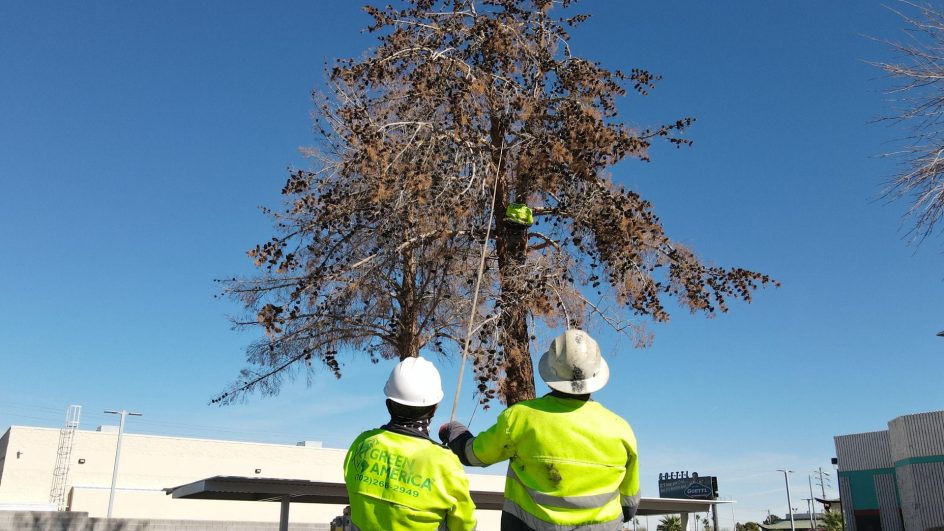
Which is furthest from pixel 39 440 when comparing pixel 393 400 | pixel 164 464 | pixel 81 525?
pixel 393 400

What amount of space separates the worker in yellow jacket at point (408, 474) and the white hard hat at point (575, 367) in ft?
1.90

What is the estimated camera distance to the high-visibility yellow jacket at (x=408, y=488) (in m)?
3.49

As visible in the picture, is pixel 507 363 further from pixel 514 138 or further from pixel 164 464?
pixel 164 464

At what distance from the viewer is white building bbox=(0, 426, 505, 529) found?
4250cm

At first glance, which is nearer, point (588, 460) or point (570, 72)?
point (588, 460)


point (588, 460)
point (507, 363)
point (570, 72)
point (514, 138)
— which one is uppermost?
point (570, 72)

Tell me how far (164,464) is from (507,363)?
38.5 metres

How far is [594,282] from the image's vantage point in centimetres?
1466

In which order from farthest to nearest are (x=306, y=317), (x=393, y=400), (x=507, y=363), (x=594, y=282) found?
1. (x=306, y=317)
2. (x=594, y=282)
3. (x=507, y=363)
4. (x=393, y=400)

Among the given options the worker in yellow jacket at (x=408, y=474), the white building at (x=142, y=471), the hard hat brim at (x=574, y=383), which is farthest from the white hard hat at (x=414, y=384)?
the white building at (x=142, y=471)

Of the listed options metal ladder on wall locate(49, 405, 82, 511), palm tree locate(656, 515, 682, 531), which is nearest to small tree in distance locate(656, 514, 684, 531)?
palm tree locate(656, 515, 682, 531)

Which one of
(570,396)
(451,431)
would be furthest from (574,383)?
(451,431)

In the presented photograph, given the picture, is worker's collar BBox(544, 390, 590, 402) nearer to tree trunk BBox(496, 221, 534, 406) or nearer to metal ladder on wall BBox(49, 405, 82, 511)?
tree trunk BBox(496, 221, 534, 406)

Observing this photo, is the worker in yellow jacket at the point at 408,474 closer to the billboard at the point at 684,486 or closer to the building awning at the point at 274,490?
the building awning at the point at 274,490
